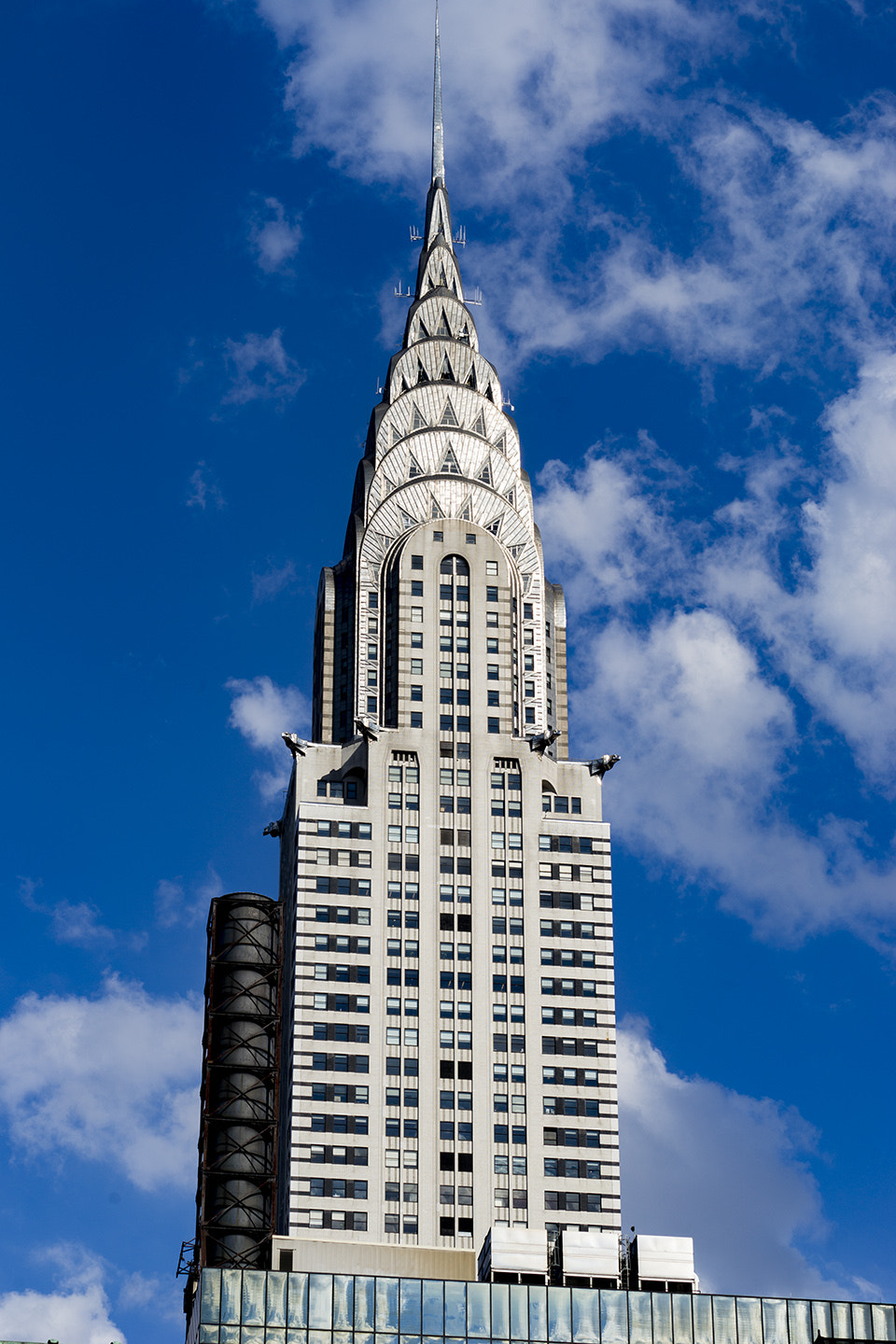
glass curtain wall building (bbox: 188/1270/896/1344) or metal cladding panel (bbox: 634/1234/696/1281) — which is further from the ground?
metal cladding panel (bbox: 634/1234/696/1281)

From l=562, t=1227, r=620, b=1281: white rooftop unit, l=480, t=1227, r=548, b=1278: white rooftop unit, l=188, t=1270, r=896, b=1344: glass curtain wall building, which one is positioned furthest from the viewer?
l=480, t=1227, r=548, b=1278: white rooftop unit

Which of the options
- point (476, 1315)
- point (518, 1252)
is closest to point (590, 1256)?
point (518, 1252)

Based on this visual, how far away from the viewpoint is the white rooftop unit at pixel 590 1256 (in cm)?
14875

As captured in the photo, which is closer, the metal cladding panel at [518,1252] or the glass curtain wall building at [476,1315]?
the glass curtain wall building at [476,1315]

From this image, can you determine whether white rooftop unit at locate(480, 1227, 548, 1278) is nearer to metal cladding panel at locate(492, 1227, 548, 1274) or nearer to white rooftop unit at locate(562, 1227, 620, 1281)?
metal cladding panel at locate(492, 1227, 548, 1274)

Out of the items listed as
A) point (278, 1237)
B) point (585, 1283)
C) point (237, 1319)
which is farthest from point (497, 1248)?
point (278, 1237)

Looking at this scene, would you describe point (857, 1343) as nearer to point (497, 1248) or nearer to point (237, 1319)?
point (497, 1248)

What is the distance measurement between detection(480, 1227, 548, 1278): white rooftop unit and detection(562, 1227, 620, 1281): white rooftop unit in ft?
5.09

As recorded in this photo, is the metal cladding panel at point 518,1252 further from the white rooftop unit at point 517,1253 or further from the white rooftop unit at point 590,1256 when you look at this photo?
the white rooftop unit at point 590,1256

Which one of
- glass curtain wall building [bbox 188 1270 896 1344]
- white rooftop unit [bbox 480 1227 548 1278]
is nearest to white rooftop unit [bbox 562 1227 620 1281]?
white rooftop unit [bbox 480 1227 548 1278]

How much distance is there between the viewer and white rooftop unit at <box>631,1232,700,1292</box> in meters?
150

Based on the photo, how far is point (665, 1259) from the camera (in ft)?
495

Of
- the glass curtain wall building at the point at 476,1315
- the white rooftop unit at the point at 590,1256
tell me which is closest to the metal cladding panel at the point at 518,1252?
the white rooftop unit at the point at 590,1256

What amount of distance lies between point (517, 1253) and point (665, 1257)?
9.40 m
